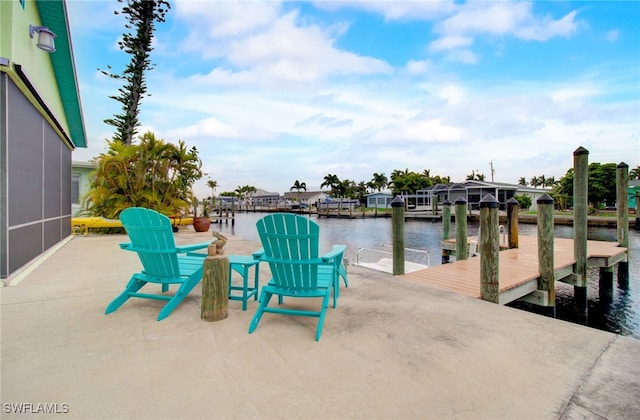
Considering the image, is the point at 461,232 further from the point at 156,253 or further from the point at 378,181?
the point at 378,181

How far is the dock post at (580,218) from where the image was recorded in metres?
5.13

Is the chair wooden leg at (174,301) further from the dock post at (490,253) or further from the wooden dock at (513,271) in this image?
the dock post at (490,253)

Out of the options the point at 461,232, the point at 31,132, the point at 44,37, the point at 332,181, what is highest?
the point at 332,181

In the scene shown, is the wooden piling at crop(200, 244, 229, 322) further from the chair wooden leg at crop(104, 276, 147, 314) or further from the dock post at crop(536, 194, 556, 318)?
the dock post at crop(536, 194, 556, 318)

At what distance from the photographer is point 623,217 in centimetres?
744

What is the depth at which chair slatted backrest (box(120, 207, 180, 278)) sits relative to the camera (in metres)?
2.61

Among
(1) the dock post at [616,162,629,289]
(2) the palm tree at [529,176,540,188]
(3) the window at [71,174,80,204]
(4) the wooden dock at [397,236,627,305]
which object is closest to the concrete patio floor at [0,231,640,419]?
(4) the wooden dock at [397,236,627,305]

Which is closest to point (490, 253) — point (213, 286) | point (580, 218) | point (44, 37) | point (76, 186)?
point (580, 218)

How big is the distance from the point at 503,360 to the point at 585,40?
11421mm

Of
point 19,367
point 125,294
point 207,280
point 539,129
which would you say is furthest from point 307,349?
point 539,129

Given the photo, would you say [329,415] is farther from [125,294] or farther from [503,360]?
[125,294]

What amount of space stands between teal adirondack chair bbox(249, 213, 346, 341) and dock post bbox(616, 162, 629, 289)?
8.70 m

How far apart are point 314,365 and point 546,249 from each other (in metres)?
4.24

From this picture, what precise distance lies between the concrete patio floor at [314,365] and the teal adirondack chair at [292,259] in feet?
0.83
